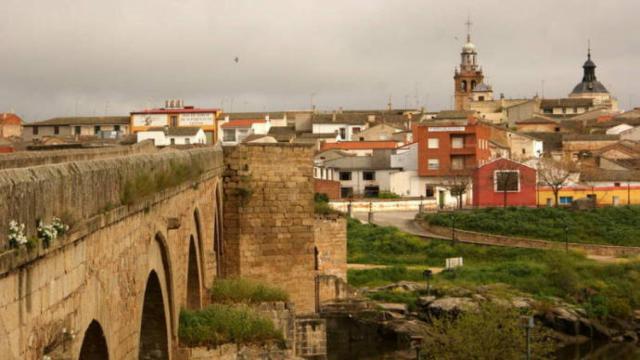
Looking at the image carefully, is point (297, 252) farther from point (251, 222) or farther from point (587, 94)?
point (587, 94)

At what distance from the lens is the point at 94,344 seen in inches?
314

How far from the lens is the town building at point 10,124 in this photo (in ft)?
279

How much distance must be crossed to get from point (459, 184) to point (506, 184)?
3.00 meters

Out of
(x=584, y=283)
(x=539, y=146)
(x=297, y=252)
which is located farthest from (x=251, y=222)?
(x=539, y=146)

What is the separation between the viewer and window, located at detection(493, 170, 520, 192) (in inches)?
2153

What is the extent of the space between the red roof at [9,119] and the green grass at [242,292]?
2768 inches

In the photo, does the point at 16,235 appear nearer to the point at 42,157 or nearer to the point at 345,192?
the point at 42,157

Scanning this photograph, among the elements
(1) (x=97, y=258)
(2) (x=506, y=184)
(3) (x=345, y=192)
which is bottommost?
(1) (x=97, y=258)

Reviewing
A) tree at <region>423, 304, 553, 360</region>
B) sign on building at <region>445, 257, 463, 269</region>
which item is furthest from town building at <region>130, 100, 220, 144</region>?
tree at <region>423, 304, 553, 360</region>

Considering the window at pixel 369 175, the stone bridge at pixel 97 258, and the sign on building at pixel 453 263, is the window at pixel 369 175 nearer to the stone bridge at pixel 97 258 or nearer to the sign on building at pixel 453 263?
the sign on building at pixel 453 263

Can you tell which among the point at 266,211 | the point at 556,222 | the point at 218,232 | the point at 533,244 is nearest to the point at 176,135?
the point at 556,222

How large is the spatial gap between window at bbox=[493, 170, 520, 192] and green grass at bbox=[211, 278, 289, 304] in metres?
36.7

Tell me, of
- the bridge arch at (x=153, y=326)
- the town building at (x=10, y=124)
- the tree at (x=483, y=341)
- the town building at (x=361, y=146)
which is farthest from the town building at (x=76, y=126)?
the bridge arch at (x=153, y=326)

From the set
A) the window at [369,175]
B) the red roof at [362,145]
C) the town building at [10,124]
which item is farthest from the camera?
the town building at [10,124]
